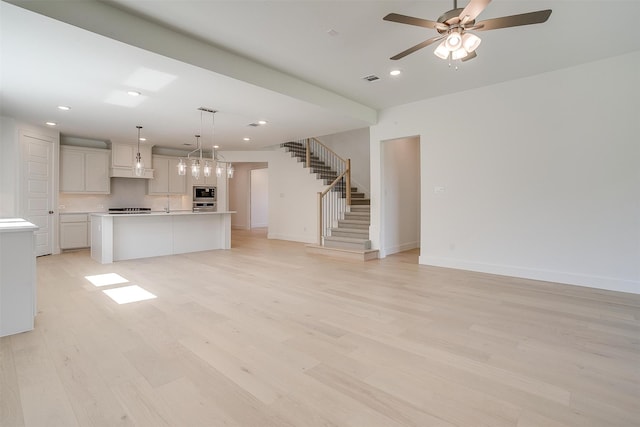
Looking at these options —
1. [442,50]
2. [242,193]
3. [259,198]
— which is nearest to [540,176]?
[442,50]

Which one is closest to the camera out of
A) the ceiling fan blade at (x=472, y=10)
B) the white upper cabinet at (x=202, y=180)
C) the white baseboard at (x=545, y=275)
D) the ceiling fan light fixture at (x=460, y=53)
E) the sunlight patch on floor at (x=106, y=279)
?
the ceiling fan blade at (x=472, y=10)

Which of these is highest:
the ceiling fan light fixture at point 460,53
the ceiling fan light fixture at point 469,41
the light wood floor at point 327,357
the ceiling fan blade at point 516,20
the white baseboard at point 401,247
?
the ceiling fan blade at point 516,20

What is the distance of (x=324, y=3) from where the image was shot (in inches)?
118

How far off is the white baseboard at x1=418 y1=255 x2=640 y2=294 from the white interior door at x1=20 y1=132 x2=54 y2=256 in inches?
313

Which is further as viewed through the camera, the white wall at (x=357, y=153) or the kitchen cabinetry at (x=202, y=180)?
the kitchen cabinetry at (x=202, y=180)

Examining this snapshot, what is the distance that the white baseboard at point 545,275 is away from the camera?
418 cm

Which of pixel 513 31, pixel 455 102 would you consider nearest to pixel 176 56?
pixel 513 31

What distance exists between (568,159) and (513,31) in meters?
2.18

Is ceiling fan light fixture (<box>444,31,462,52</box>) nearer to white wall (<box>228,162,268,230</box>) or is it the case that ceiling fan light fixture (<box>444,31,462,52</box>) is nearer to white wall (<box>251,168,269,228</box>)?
white wall (<box>228,162,268,230</box>)

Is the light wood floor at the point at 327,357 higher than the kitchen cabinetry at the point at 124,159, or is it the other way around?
the kitchen cabinetry at the point at 124,159

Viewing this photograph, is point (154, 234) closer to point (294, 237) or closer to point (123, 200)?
point (123, 200)

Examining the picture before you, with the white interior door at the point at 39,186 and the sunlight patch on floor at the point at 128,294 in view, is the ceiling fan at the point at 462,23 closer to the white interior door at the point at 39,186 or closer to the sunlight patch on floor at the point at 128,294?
the sunlight patch on floor at the point at 128,294

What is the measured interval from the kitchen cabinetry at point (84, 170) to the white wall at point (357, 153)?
6.53 m

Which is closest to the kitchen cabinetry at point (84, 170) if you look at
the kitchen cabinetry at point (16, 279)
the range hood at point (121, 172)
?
the range hood at point (121, 172)
